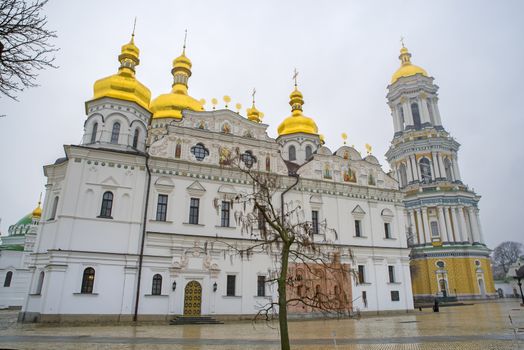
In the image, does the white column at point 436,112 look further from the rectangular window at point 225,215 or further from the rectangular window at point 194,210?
the rectangular window at point 194,210

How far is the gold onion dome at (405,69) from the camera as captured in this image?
2252 inches

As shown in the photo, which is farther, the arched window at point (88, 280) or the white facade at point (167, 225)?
the white facade at point (167, 225)

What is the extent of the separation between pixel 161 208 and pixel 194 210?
211 cm

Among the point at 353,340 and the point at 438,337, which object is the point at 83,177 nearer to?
the point at 353,340

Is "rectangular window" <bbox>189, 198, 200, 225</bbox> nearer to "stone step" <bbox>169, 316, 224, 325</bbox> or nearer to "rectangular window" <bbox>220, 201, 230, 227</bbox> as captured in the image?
"rectangular window" <bbox>220, 201, 230, 227</bbox>

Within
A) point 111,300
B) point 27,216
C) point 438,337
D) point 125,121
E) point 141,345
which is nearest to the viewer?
point 141,345

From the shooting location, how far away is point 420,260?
1903 inches

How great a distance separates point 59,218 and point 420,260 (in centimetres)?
4265

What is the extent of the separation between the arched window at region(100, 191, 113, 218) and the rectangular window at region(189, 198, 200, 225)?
4.86m

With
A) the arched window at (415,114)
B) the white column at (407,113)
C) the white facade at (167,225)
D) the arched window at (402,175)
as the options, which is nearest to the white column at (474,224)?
the arched window at (402,175)

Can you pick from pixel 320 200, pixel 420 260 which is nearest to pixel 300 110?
pixel 320 200

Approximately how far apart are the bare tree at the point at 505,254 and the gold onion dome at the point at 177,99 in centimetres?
8900

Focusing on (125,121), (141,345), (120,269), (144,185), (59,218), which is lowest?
(141,345)

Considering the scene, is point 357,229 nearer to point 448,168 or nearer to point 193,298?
point 193,298
